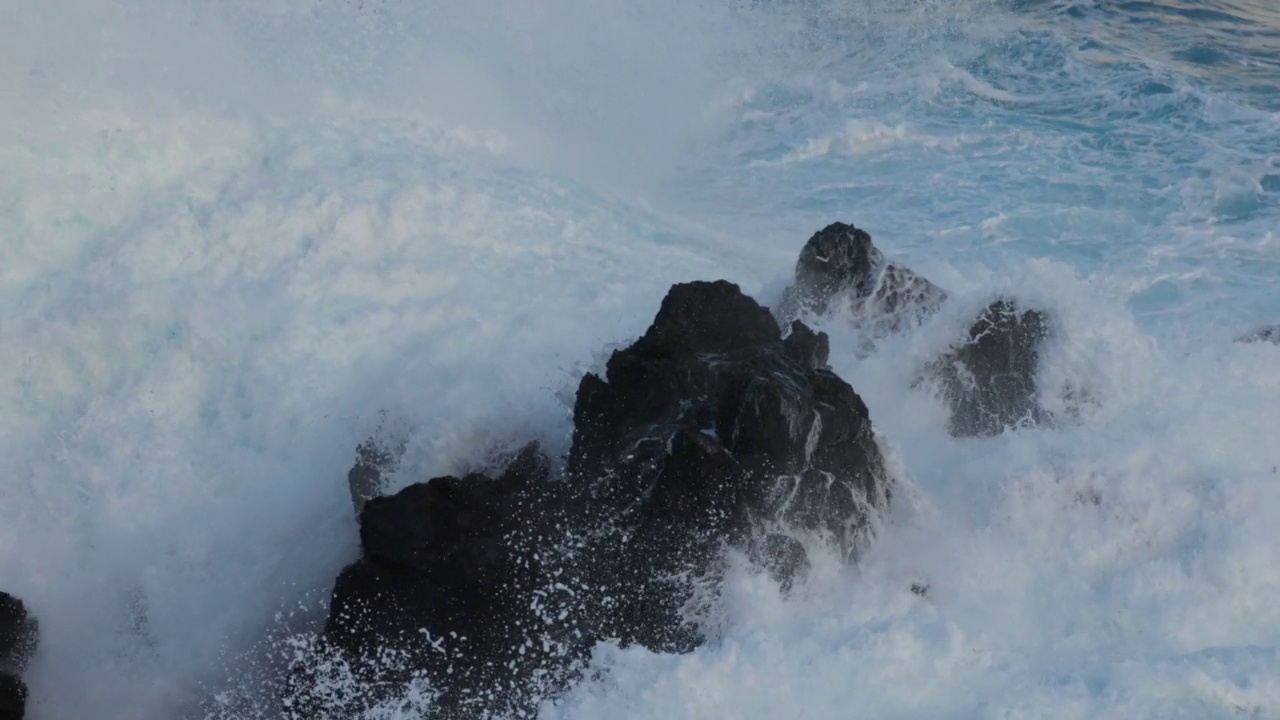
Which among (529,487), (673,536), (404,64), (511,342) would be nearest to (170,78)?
(404,64)

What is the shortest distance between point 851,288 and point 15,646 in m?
6.84

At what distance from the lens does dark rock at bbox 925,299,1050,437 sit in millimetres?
9625

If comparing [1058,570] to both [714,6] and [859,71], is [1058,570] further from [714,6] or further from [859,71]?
[714,6]

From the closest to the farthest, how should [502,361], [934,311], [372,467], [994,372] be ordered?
[372,467] < [502,361] < [994,372] < [934,311]

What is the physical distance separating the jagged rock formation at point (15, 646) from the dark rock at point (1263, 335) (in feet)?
35.4

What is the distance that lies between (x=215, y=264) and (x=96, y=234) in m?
1.05

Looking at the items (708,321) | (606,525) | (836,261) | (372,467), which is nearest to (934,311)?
(836,261)

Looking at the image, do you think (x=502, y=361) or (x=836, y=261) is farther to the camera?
(x=836, y=261)

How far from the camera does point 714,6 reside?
22.2 metres

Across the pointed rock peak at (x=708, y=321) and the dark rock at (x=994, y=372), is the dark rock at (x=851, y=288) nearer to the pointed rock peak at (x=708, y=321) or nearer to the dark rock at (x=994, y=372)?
the dark rock at (x=994, y=372)

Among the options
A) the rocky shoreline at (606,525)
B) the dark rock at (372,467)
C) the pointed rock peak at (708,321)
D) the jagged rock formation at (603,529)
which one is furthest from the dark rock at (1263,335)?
the dark rock at (372,467)

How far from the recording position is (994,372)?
32.0ft

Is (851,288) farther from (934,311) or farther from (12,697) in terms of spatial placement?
(12,697)

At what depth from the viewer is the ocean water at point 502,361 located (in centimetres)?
738
